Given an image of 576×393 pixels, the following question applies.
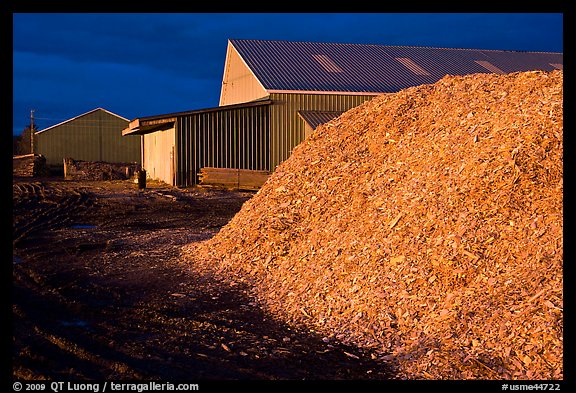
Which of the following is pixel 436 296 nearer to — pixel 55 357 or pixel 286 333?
pixel 286 333

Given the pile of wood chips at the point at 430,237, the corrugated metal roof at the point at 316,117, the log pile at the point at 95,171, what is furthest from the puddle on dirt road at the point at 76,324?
the log pile at the point at 95,171

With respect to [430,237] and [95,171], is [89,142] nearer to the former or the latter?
[95,171]

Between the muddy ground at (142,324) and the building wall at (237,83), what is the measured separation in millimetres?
17875

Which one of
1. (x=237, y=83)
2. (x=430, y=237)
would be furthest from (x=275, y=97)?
(x=430, y=237)

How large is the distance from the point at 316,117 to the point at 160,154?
30.5 feet

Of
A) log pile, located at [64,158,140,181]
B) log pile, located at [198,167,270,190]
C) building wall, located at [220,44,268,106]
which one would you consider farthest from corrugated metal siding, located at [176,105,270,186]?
log pile, located at [64,158,140,181]

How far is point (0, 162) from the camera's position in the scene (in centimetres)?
655

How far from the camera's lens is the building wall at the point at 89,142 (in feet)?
158

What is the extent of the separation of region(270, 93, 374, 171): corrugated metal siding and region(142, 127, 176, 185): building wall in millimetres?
4839

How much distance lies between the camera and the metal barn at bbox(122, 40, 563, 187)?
86.6ft

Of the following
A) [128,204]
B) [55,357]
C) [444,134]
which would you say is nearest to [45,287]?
[55,357]

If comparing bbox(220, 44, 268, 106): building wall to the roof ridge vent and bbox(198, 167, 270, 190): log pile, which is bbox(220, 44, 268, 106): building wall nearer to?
Result: bbox(198, 167, 270, 190): log pile

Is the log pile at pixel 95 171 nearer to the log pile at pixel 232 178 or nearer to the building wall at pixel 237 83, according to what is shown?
the building wall at pixel 237 83

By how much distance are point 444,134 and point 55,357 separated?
6542mm
